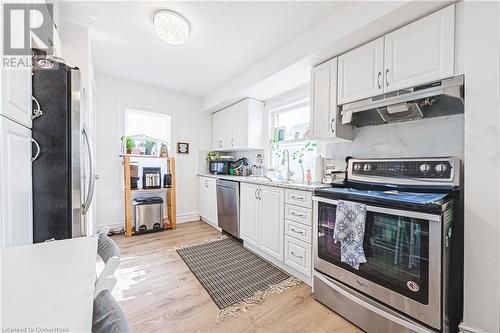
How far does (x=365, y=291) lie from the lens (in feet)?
4.82

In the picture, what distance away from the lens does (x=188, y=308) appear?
168 cm

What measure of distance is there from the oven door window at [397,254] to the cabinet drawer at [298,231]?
42 cm

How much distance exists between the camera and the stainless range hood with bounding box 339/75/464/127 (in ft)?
4.58

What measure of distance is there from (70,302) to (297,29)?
2.47 meters

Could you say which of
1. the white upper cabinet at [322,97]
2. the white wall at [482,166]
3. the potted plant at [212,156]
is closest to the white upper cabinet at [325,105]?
the white upper cabinet at [322,97]

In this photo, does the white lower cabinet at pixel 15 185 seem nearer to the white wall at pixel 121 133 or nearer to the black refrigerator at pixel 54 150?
the black refrigerator at pixel 54 150

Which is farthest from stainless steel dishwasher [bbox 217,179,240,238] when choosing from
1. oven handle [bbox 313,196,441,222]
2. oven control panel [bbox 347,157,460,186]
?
oven handle [bbox 313,196,441,222]

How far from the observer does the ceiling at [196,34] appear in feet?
6.05

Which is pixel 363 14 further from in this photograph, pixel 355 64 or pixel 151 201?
pixel 151 201

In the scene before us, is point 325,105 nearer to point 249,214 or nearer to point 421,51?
point 421,51

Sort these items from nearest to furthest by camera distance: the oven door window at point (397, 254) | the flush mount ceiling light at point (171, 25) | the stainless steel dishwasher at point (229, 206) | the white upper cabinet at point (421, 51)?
1. the oven door window at point (397, 254)
2. the white upper cabinet at point (421, 51)
3. the flush mount ceiling light at point (171, 25)
4. the stainless steel dishwasher at point (229, 206)

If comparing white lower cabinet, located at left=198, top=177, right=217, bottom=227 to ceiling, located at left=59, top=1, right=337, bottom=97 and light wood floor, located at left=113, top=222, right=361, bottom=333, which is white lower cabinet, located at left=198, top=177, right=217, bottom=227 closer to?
light wood floor, located at left=113, top=222, right=361, bottom=333

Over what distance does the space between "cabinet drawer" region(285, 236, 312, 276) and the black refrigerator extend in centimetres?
176

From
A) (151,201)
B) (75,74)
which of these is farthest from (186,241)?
(75,74)
